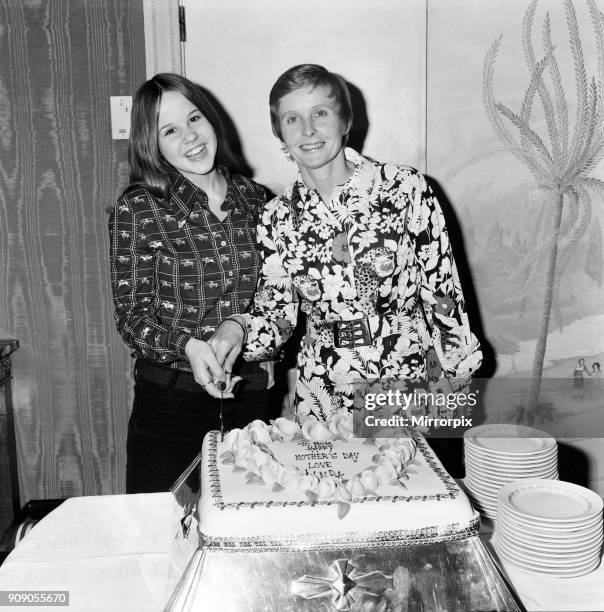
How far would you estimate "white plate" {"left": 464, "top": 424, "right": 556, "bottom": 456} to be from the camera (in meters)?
1.17

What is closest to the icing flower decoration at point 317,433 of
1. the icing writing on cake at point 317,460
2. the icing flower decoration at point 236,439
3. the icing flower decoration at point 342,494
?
the icing writing on cake at point 317,460

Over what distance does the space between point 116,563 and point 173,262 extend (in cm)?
79

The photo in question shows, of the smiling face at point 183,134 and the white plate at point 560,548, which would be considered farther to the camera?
the smiling face at point 183,134

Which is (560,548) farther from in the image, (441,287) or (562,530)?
(441,287)

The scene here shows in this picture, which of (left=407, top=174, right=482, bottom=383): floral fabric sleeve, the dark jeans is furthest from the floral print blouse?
the dark jeans

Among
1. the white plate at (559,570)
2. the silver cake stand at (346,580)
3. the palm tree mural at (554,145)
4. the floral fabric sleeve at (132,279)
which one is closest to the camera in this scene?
the silver cake stand at (346,580)

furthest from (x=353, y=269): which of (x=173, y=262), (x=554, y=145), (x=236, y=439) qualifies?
(x=554, y=145)

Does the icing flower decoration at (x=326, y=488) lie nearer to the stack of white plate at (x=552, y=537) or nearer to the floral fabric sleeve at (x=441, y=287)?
the stack of white plate at (x=552, y=537)

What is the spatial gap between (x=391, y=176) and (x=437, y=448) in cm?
61

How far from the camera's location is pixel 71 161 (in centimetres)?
244

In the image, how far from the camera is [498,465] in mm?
1157

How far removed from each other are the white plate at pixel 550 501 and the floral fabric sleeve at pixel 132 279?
32.0 inches

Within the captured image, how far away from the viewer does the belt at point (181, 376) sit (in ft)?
5.64

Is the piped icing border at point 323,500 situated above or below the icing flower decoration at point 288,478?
below
